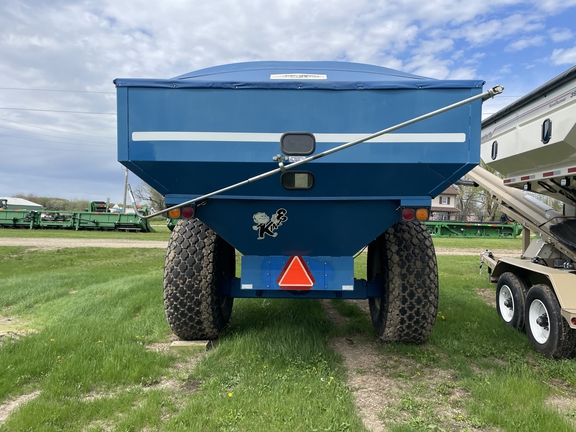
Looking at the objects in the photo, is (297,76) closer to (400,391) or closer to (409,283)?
(409,283)

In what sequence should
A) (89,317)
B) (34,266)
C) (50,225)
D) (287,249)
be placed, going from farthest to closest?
(50,225) < (34,266) < (89,317) < (287,249)

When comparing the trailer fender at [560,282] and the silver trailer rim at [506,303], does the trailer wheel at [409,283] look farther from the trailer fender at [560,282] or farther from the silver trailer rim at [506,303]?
the silver trailer rim at [506,303]

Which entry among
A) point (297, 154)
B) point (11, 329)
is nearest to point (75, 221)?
point (11, 329)

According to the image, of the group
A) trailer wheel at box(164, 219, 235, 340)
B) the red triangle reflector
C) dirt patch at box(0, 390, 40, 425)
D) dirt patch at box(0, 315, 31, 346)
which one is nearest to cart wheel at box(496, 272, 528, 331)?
the red triangle reflector

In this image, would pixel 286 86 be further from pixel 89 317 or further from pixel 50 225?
pixel 50 225

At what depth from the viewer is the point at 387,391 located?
2.87 meters

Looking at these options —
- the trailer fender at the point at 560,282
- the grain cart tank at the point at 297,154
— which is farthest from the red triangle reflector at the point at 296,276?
the trailer fender at the point at 560,282

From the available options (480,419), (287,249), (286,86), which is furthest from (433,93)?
(480,419)

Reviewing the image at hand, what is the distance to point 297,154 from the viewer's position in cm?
263

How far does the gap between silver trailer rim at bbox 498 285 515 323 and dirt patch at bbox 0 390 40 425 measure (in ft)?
14.9

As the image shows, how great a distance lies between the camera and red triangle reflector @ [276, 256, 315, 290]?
3.22 metres

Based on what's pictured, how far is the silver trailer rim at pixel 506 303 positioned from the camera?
14.9ft

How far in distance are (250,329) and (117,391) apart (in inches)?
58.9

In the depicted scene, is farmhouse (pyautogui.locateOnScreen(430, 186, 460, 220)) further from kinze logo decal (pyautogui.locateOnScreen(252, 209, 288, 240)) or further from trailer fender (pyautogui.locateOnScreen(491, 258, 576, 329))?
kinze logo decal (pyautogui.locateOnScreen(252, 209, 288, 240))
